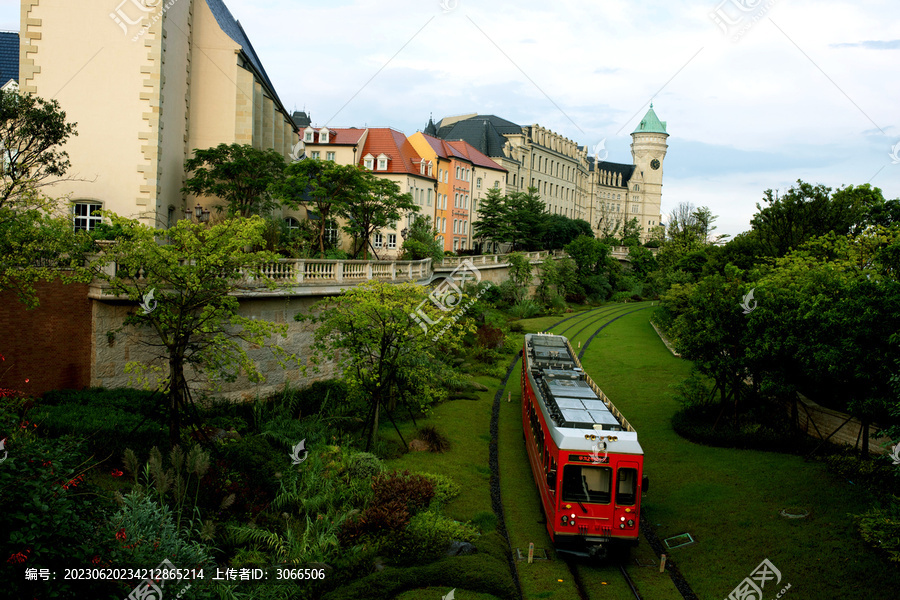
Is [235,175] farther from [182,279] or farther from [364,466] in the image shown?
[364,466]

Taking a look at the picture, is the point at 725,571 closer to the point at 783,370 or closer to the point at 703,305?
the point at 783,370

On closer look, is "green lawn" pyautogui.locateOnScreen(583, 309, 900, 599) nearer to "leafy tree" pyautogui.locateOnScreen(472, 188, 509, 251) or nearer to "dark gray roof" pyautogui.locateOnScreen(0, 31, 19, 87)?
"dark gray roof" pyautogui.locateOnScreen(0, 31, 19, 87)

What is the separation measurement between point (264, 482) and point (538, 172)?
84108 millimetres

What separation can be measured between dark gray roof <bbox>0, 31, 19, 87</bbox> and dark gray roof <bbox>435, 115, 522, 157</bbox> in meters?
58.2

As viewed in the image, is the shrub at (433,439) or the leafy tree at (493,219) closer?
the shrub at (433,439)

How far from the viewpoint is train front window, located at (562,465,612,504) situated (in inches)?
611

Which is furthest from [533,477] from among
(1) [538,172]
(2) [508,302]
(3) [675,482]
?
(1) [538,172]

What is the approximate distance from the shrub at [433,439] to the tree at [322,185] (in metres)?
12.2

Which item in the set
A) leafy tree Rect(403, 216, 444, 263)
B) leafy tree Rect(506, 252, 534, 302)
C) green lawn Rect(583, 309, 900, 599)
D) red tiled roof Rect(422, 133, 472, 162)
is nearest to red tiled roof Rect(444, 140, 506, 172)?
red tiled roof Rect(422, 133, 472, 162)

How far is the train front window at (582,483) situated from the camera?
15531 mm

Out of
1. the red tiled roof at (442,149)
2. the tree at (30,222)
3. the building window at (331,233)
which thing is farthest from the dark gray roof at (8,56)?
the red tiled roof at (442,149)

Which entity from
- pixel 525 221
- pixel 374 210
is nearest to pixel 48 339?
pixel 374 210

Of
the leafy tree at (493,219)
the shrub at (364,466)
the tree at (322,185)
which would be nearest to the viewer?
the shrub at (364,466)

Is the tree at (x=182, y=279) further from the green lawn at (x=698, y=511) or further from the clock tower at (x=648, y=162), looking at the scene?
the clock tower at (x=648, y=162)
